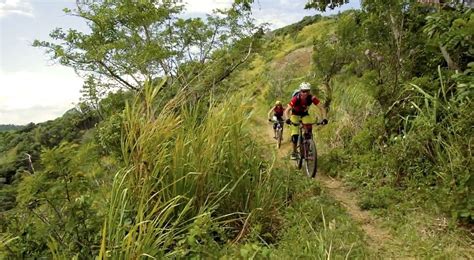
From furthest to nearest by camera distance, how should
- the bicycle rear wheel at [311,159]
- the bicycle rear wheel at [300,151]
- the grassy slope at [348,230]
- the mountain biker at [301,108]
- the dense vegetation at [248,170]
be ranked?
the bicycle rear wheel at [300,151] → the mountain biker at [301,108] → the bicycle rear wheel at [311,159] → the grassy slope at [348,230] → the dense vegetation at [248,170]

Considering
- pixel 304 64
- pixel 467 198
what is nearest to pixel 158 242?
pixel 467 198

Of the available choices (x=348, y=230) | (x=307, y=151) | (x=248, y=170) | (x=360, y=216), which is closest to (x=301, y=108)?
(x=307, y=151)

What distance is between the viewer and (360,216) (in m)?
5.38

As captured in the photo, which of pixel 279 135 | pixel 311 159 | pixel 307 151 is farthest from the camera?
pixel 279 135

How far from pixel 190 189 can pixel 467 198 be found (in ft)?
9.39

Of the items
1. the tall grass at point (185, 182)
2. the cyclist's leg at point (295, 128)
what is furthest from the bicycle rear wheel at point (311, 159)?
the tall grass at point (185, 182)

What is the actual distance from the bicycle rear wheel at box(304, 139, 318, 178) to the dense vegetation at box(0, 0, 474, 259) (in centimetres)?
51

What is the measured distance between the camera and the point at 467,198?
4480 mm

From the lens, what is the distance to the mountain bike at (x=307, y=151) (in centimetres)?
708

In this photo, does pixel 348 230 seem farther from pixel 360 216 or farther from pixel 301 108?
pixel 301 108

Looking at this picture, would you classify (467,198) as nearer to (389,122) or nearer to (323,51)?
(389,122)

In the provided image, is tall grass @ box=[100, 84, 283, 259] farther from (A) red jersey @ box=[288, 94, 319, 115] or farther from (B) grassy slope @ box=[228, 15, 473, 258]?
(A) red jersey @ box=[288, 94, 319, 115]

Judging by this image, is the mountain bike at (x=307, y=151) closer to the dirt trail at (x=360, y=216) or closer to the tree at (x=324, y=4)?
the dirt trail at (x=360, y=216)

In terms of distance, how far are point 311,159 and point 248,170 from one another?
2621 millimetres
